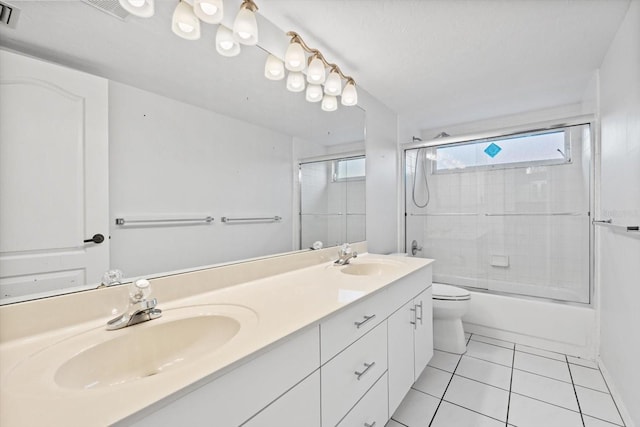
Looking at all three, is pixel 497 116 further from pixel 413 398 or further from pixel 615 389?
pixel 413 398

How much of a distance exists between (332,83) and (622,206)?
184cm

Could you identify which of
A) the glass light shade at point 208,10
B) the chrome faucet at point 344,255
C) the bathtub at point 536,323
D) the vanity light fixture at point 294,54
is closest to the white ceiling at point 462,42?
the vanity light fixture at point 294,54

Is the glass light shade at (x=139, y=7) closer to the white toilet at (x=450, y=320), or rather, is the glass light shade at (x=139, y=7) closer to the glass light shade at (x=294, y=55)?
the glass light shade at (x=294, y=55)

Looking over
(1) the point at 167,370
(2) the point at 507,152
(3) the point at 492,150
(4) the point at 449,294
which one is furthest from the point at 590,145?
(1) the point at 167,370

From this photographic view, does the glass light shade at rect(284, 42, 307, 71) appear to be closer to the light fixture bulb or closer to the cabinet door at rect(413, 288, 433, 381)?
the light fixture bulb

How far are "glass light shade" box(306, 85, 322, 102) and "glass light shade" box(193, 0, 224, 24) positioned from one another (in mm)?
695

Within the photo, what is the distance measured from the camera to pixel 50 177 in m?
0.77

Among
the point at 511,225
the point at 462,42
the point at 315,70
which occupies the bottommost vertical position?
the point at 511,225

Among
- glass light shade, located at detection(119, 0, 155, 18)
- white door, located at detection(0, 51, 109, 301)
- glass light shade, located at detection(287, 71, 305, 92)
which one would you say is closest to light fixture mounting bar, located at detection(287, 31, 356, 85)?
glass light shade, located at detection(287, 71, 305, 92)

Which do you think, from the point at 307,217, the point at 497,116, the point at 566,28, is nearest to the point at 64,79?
the point at 307,217

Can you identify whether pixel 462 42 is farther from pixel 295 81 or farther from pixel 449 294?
pixel 449 294

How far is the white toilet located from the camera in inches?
84.9

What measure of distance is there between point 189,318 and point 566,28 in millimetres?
2413

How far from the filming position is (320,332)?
91cm
